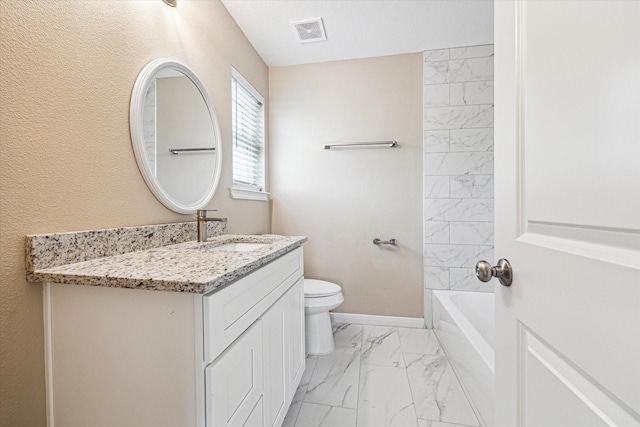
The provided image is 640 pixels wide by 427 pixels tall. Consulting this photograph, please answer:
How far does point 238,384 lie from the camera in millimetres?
812

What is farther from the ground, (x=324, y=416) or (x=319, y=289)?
(x=319, y=289)

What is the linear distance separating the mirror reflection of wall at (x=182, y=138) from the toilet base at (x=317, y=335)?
114cm

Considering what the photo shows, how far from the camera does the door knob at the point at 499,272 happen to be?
24.5 inches

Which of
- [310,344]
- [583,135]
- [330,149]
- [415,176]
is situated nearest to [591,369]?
[583,135]

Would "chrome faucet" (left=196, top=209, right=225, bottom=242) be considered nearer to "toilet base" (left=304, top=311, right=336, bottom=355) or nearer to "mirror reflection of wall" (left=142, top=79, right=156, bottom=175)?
"mirror reflection of wall" (left=142, top=79, right=156, bottom=175)

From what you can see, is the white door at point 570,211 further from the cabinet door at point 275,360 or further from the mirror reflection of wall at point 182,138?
the mirror reflection of wall at point 182,138

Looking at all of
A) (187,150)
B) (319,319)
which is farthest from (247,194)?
(319,319)

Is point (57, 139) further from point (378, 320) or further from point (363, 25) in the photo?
point (378, 320)

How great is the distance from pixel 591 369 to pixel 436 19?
2.26 m

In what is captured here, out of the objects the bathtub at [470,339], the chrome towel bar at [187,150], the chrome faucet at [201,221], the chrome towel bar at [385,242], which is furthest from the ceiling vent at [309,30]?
the bathtub at [470,339]

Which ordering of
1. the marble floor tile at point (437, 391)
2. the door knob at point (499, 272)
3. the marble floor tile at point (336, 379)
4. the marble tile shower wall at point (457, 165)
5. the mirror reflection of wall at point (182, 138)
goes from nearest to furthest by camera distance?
1. the door knob at point (499, 272)
2. the mirror reflection of wall at point (182, 138)
3. the marble floor tile at point (437, 391)
4. the marble floor tile at point (336, 379)
5. the marble tile shower wall at point (457, 165)

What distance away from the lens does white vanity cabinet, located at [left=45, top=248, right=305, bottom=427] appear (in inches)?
26.7

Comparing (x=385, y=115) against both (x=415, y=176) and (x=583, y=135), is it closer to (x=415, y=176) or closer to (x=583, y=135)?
(x=415, y=176)

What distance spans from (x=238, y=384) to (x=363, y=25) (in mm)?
2281
